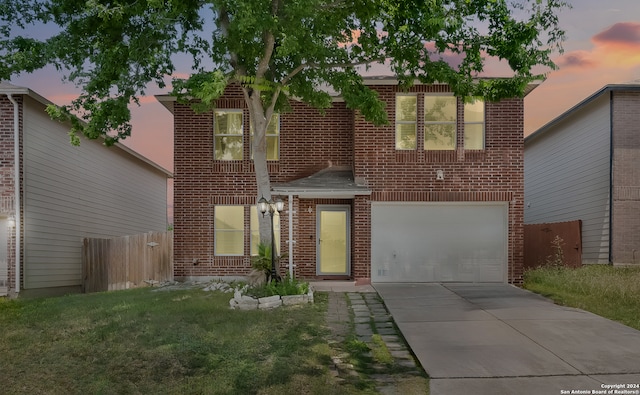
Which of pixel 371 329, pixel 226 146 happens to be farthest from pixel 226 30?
pixel 371 329

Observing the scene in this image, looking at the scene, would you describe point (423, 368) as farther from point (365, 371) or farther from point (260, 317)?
point (260, 317)

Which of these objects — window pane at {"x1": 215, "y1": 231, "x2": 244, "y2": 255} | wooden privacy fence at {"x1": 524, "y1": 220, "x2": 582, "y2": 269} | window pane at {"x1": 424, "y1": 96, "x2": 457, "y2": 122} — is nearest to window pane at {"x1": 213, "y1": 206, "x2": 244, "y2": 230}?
window pane at {"x1": 215, "y1": 231, "x2": 244, "y2": 255}

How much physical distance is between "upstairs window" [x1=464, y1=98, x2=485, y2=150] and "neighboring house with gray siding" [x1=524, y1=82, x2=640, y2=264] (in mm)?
4910

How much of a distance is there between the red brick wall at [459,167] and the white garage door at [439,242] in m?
0.32

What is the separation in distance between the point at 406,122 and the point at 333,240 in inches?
155

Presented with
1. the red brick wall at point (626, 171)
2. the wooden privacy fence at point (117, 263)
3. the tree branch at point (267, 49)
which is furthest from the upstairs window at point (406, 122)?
the wooden privacy fence at point (117, 263)

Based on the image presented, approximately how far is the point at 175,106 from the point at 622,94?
13.4 metres

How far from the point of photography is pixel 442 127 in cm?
A: 1600

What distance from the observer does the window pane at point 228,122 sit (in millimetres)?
17109

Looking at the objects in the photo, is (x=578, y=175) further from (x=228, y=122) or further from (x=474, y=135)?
(x=228, y=122)

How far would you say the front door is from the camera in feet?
55.6

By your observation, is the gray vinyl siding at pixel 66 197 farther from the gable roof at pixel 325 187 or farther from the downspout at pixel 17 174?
the gable roof at pixel 325 187

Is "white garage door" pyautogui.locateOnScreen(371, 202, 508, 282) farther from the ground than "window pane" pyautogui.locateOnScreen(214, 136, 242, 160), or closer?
closer

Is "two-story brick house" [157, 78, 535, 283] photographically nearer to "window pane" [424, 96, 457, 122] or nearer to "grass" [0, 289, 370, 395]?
"window pane" [424, 96, 457, 122]
